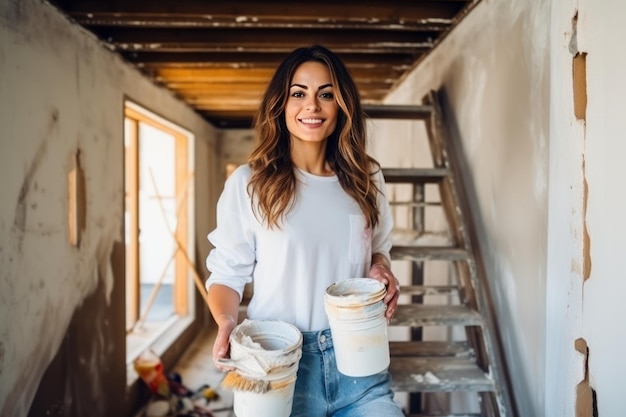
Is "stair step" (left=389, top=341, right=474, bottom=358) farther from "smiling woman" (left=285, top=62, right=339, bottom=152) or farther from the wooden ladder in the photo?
"smiling woman" (left=285, top=62, right=339, bottom=152)

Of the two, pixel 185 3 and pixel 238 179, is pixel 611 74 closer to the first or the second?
pixel 238 179

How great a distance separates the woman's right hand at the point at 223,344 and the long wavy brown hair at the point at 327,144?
0.28 m

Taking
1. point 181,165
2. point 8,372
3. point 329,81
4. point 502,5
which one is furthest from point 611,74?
point 181,165

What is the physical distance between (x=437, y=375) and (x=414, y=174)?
892 millimetres

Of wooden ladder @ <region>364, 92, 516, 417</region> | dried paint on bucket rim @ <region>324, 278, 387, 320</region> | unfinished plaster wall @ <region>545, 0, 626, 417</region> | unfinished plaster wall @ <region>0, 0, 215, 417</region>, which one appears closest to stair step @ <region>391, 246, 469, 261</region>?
wooden ladder @ <region>364, 92, 516, 417</region>

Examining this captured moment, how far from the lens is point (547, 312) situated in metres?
1.45

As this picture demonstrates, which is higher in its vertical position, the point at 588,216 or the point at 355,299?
the point at 588,216

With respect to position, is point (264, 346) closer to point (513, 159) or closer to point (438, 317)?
point (438, 317)

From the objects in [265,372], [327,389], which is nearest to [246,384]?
[265,372]

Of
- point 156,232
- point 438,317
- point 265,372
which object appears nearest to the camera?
point 265,372

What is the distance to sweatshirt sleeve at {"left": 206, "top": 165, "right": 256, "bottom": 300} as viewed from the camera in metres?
1.19

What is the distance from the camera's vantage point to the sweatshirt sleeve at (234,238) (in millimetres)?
1190

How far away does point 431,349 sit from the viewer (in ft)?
6.53

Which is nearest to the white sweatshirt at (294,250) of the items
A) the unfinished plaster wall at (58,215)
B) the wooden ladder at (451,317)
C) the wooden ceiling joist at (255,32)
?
the wooden ladder at (451,317)
